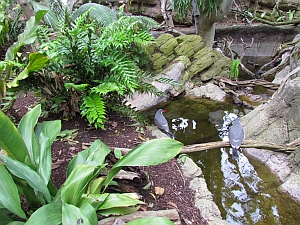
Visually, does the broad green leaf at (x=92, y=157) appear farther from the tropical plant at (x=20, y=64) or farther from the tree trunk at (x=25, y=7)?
the tree trunk at (x=25, y=7)

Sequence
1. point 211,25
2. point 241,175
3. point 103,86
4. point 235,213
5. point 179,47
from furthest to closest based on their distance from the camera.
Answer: point 211,25
point 179,47
point 241,175
point 235,213
point 103,86

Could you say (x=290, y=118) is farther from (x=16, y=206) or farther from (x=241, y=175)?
(x=16, y=206)

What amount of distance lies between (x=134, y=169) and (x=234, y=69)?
14.7 ft

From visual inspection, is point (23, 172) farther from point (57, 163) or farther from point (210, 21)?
point (210, 21)

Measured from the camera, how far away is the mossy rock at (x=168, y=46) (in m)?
5.46

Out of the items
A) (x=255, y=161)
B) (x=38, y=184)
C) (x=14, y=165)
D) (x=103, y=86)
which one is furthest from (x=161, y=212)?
(x=255, y=161)

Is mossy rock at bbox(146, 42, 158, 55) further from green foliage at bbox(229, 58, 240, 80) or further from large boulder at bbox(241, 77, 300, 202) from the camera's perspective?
large boulder at bbox(241, 77, 300, 202)

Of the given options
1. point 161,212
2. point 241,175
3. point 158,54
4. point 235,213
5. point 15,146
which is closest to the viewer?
point 15,146

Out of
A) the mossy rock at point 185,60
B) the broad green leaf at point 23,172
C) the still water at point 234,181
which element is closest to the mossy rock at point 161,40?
the mossy rock at point 185,60

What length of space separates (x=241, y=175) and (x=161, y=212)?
182 centimetres

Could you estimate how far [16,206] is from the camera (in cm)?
100

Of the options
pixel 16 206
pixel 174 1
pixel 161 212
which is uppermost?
pixel 174 1

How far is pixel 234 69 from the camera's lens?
5.48 m

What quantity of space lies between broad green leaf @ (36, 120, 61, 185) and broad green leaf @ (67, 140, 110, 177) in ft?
0.53
